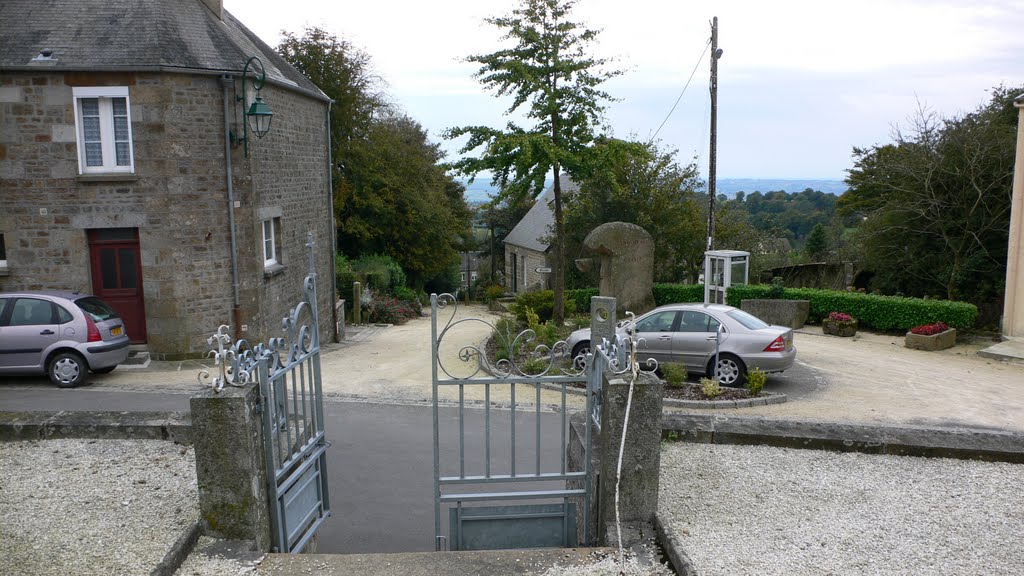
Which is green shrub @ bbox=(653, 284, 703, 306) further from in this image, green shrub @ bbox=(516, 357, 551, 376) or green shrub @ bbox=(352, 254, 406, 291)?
green shrub @ bbox=(516, 357, 551, 376)

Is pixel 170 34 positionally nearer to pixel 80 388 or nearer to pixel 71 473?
pixel 80 388

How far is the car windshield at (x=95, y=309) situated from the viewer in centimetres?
1176

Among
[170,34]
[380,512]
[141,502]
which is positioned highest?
[170,34]

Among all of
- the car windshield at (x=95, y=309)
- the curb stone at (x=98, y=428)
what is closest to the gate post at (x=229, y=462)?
the curb stone at (x=98, y=428)

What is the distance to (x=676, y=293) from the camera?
22.5 meters

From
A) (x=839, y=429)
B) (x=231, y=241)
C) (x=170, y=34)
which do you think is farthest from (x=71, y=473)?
(x=170, y=34)

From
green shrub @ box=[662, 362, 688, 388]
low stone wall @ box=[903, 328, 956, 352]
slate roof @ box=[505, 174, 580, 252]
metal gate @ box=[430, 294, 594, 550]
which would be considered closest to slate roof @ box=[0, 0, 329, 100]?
metal gate @ box=[430, 294, 594, 550]

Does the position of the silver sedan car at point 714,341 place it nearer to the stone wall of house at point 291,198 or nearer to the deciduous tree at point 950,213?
the stone wall of house at point 291,198

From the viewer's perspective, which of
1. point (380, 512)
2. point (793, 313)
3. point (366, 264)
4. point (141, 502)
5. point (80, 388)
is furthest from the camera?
point (366, 264)

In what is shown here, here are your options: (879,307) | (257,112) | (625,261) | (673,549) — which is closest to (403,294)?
(625,261)

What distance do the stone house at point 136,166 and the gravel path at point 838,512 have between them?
33.7 ft

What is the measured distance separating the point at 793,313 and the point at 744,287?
1.53m

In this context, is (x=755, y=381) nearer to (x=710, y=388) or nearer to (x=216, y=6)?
(x=710, y=388)

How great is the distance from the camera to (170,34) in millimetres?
13531
